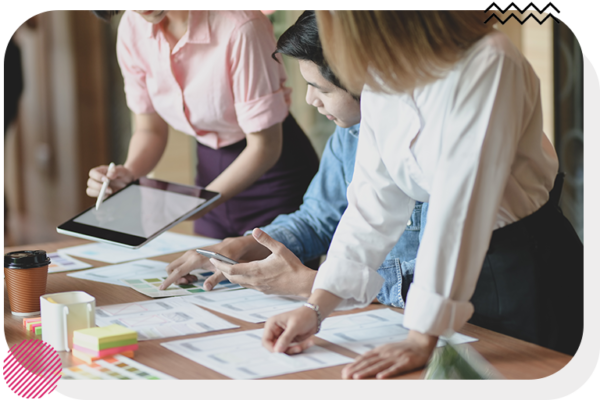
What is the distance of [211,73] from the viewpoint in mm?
1519

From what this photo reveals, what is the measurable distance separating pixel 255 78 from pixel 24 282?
0.70 meters

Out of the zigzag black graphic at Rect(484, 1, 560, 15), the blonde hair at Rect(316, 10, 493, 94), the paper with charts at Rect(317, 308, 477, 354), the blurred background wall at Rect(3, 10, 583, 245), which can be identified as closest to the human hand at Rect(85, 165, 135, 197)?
the paper with charts at Rect(317, 308, 477, 354)

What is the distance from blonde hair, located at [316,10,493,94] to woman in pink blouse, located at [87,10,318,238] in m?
0.67

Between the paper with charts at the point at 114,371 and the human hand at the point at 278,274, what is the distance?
1.00 feet

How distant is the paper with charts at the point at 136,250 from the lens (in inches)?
56.6

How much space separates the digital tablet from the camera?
1230mm

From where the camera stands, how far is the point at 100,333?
33.8 inches

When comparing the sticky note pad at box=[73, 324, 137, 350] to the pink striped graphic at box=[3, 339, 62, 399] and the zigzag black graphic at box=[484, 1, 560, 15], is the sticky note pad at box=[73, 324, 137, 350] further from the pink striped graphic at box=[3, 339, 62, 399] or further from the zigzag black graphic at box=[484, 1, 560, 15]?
the zigzag black graphic at box=[484, 1, 560, 15]

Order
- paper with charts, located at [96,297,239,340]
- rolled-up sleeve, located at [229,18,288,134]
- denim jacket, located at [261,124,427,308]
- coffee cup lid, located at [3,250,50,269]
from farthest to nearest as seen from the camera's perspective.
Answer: rolled-up sleeve, located at [229,18,288,134]
denim jacket, located at [261,124,427,308]
coffee cup lid, located at [3,250,50,269]
paper with charts, located at [96,297,239,340]

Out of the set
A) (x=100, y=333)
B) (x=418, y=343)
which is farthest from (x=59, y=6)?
(x=418, y=343)

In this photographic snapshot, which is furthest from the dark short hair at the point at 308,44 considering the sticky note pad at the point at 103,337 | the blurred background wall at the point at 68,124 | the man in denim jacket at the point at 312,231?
the blurred background wall at the point at 68,124

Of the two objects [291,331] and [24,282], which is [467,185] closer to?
[291,331]

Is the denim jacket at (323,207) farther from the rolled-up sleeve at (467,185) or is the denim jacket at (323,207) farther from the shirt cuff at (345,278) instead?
the rolled-up sleeve at (467,185)

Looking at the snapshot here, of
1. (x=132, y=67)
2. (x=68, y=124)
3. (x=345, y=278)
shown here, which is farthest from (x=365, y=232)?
(x=68, y=124)
